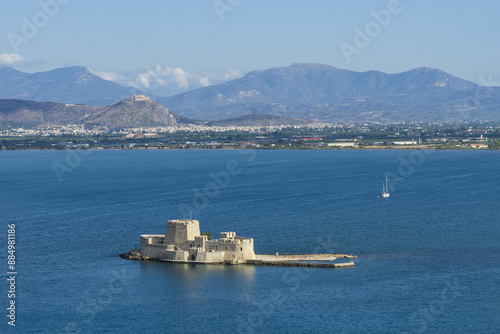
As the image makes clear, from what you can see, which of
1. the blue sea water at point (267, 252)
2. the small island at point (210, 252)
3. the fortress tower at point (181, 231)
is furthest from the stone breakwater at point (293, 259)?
the fortress tower at point (181, 231)

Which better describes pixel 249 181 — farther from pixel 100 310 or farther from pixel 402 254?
pixel 100 310

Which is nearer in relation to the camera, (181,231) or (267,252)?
(181,231)

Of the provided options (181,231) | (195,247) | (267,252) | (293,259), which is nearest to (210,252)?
(195,247)

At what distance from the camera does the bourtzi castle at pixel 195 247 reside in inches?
1919

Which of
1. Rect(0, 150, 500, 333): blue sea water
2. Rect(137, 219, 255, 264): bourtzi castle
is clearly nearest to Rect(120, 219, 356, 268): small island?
Rect(137, 219, 255, 264): bourtzi castle

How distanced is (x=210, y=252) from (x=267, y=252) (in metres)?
4.56

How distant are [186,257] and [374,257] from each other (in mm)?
11165

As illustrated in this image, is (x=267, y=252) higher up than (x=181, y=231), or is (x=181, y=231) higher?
(x=181, y=231)

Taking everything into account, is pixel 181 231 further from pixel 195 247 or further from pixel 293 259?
pixel 293 259

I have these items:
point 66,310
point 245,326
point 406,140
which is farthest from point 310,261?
point 406,140

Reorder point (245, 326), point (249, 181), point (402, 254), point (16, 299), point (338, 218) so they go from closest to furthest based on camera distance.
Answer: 1. point (245, 326)
2. point (16, 299)
3. point (402, 254)
4. point (338, 218)
5. point (249, 181)

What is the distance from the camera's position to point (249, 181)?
101 m

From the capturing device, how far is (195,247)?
162 ft

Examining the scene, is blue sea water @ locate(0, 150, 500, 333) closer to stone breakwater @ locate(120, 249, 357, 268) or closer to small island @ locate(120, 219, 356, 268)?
stone breakwater @ locate(120, 249, 357, 268)
